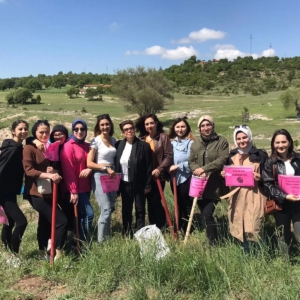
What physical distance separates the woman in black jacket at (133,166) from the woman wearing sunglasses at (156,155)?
18 cm

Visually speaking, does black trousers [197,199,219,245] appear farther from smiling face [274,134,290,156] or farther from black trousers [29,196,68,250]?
black trousers [29,196,68,250]

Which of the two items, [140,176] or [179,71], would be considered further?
[179,71]

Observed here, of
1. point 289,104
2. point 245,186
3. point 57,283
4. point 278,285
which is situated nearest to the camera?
point 278,285

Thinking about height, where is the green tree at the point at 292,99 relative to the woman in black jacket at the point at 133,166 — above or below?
above

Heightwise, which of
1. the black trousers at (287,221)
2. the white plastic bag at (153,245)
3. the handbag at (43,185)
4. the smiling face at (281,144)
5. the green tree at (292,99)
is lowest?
the white plastic bag at (153,245)

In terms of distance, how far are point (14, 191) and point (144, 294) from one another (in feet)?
7.38

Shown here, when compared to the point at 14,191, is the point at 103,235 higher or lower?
lower

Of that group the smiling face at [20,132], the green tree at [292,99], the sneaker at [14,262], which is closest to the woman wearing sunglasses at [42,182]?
the smiling face at [20,132]

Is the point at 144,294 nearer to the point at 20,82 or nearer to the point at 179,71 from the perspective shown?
the point at 179,71

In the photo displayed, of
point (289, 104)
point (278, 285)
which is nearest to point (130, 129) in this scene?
point (278, 285)

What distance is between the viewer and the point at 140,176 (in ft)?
16.8

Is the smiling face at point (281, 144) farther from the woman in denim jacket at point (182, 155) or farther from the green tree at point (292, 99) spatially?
the green tree at point (292, 99)

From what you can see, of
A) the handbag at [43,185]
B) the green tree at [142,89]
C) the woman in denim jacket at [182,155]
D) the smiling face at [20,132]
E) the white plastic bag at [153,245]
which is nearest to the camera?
the white plastic bag at [153,245]

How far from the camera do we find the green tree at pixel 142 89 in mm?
45594
